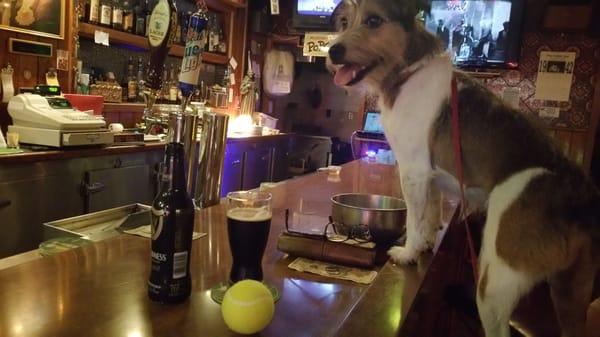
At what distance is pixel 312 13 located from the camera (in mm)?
→ 5605

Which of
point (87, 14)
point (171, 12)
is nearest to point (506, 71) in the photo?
point (171, 12)

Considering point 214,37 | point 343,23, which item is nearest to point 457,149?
point 343,23

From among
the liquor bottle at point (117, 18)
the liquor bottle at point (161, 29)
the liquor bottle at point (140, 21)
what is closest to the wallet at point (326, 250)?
the liquor bottle at point (161, 29)

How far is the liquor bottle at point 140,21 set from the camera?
425cm

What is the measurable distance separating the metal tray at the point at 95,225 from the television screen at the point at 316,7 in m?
4.35

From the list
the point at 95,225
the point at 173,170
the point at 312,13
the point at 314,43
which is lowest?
the point at 95,225

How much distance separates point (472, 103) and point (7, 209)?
2.45 m

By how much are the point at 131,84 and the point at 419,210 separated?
3555 mm

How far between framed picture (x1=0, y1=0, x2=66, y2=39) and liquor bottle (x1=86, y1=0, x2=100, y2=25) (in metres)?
0.48

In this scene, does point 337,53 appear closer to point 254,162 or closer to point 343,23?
point 343,23

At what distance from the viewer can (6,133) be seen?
9.92 ft

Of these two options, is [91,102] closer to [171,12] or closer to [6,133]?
[6,133]

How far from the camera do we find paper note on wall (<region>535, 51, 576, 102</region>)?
5.10 meters

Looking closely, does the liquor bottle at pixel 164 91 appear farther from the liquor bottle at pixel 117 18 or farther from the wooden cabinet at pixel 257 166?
the wooden cabinet at pixel 257 166
